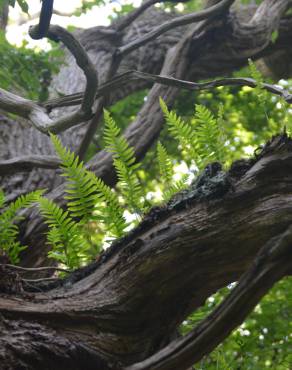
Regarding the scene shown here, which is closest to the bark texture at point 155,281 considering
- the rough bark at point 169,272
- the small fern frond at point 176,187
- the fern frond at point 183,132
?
the rough bark at point 169,272

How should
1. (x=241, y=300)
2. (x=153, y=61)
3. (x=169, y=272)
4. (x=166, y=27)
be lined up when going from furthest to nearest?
(x=153, y=61)
(x=166, y=27)
(x=169, y=272)
(x=241, y=300)

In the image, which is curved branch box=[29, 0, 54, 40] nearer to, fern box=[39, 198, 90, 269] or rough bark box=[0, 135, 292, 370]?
fern box=[39, 198, 90, 269]

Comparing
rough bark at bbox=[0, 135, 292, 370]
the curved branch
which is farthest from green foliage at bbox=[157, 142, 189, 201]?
the curved branch

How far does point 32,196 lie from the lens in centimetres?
215

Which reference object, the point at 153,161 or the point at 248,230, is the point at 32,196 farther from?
the point at 153,161

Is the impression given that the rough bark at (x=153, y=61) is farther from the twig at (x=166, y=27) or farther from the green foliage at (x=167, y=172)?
the green foliage at (x=167, y=172)

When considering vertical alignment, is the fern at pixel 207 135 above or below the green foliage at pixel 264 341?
above

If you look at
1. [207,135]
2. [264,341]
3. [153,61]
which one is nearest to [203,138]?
[207,135]

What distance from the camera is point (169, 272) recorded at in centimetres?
156

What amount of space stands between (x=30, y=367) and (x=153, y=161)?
4.88 m

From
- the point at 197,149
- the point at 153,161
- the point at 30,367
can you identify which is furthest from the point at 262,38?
the point at 30,367

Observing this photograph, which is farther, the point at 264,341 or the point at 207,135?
the point at 264,341

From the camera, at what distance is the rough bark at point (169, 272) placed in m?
1.51

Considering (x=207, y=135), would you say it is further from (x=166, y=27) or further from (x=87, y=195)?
(x=166, y=27)
